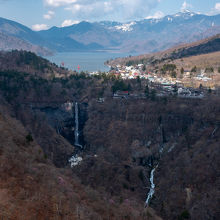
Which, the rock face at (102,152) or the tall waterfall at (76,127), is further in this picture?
the tall waterfall at (76,127)

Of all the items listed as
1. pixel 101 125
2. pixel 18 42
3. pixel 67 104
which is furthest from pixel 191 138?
pixel 18 42

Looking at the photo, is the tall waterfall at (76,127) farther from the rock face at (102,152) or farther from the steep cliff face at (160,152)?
the steep cliff face at (160,152)

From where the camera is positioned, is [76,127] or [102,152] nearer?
[102,152]

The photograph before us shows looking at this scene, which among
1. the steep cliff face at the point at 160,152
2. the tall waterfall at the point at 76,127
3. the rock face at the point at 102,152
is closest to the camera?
the rock face at the point at 102,152

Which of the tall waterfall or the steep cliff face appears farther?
the tall waterfall

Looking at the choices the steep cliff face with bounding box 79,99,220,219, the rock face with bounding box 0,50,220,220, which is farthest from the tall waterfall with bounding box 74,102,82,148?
the steep cliff face with bounding box 79,99,220,219

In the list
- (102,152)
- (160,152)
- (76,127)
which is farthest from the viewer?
(76,127)

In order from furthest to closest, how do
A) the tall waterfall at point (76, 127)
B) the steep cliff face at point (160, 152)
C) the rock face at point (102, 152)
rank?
the tall waterfall at point (76, 127)
the steep cliff face at point (160, 152)
the rock face at point (102, 152)

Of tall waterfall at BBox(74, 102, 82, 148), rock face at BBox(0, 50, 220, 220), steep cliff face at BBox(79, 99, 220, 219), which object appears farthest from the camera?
tall waterfall at BBox(74, 102, 82, 148)

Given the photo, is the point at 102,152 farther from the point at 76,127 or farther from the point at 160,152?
the point at 76,127

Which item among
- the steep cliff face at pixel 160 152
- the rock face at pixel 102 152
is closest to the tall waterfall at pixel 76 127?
the rock face at pixel 102 152

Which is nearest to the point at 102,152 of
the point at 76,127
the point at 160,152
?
the point at 160,152

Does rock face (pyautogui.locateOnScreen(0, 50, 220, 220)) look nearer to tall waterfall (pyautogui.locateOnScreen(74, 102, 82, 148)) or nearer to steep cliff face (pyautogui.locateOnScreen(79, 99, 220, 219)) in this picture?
steep cliff face (pyautogui.locateOnScreen(79, 99, 220, 219))
